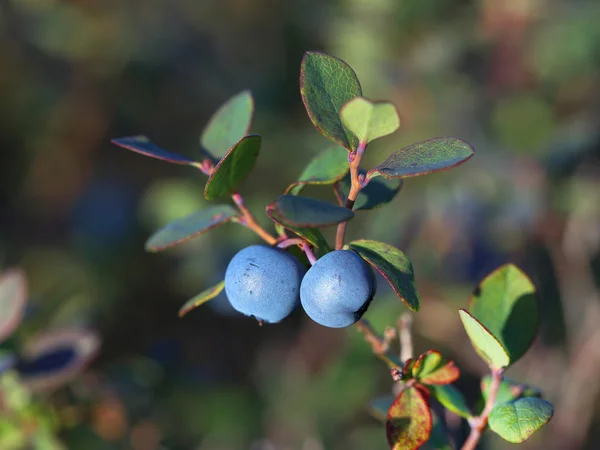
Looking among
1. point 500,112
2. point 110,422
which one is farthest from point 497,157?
point 110,422

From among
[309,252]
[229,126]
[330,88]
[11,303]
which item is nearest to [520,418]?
[309,252]

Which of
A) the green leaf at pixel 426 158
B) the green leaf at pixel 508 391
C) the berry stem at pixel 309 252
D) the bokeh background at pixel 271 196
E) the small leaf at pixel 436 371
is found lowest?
the bokeh background at pixel 271 196

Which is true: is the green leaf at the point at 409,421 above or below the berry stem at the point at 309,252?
below

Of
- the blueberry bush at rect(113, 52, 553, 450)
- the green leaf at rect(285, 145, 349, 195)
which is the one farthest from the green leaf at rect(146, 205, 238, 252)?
the green leaf at rect(285, 145, 349, 195)

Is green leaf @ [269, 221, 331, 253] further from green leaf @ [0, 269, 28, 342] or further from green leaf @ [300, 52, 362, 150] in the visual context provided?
green leaf @ [0, 269, 28, 342]

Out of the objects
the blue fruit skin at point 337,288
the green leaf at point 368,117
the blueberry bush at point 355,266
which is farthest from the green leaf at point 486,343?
the green leaf at point 368,117

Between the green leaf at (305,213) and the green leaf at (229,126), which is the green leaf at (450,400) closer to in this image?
the green leaf at (305,213)

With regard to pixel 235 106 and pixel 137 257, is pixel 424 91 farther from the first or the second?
pixel 235 106
